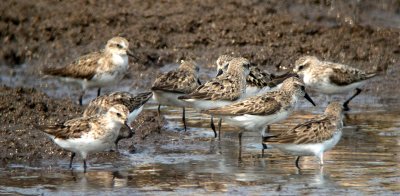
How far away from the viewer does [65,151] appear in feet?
41.2

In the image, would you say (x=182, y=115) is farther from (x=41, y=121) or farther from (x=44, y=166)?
(x=44, y=166)

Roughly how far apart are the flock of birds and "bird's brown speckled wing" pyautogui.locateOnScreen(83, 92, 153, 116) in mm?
14

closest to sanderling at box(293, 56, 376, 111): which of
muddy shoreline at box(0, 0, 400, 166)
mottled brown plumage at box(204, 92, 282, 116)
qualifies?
muddy shoreline at box(0, 0, 400, 166)

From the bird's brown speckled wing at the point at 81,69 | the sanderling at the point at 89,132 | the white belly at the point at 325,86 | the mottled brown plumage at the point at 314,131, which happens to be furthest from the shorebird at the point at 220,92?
the bird's brown speckled wing at the point at 81,69

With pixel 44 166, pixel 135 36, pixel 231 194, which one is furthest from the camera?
pixel 135 36

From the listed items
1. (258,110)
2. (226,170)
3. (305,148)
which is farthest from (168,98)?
(305,148)

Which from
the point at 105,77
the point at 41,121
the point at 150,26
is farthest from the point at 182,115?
the point at 150,26

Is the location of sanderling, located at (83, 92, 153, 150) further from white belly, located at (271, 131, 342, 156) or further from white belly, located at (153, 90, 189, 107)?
white belly, located at (271, 131, 342, 156)

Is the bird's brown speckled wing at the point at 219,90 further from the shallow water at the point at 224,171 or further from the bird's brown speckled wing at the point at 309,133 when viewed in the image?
the bird's brown speckled wing at the point at 309,133

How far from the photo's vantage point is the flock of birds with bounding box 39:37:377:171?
1161cm

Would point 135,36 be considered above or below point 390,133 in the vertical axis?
above

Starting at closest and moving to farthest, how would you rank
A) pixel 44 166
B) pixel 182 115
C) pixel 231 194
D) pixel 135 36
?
pixel 231 194 < pixel 44 166 < pixel 182 115 < pixel 135 36

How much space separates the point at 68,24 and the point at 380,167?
933cm

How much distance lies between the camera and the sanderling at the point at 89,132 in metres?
11.5
